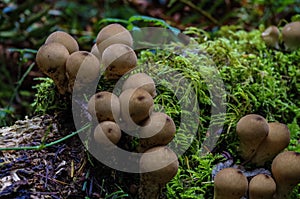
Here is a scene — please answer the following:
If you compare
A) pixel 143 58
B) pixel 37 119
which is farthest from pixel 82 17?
pixel 37 119

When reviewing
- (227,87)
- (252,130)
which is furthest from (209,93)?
(252,130)

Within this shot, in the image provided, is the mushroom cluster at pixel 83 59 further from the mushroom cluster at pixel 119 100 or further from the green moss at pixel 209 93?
the green moss at pixel 209 93

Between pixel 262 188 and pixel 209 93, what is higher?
pixel 209 93

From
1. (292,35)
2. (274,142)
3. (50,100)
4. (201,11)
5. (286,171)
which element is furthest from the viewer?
(201,11)

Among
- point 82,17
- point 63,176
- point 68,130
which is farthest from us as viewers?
point 82,17

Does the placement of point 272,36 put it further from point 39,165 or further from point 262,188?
point 39,165

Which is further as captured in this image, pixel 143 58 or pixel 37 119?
pixel 143 58

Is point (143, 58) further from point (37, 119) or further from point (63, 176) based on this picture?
point (63, 176)
